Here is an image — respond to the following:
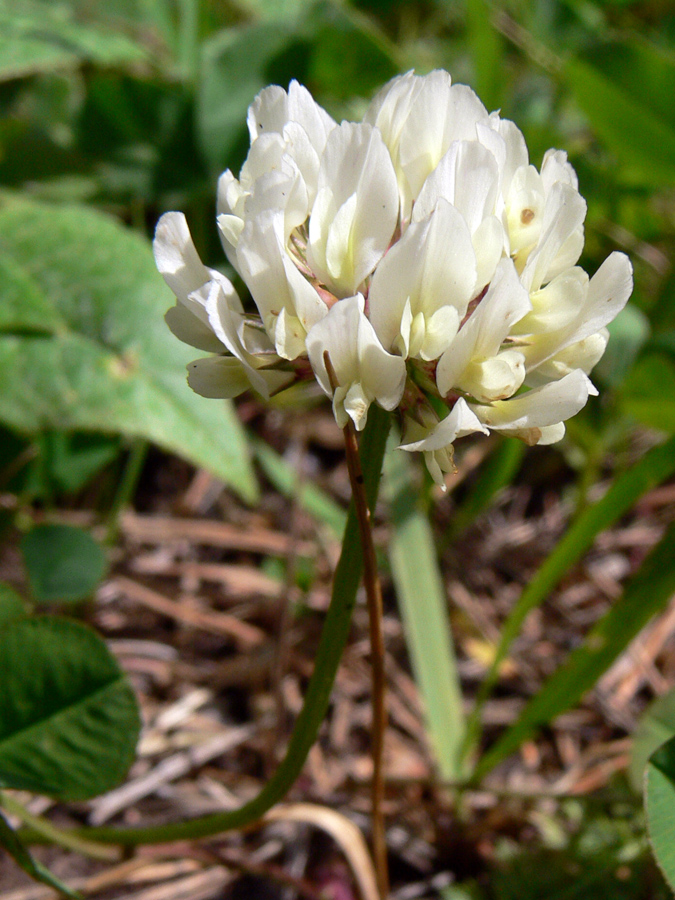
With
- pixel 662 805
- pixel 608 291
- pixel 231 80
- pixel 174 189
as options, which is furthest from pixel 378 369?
pixel 231 80

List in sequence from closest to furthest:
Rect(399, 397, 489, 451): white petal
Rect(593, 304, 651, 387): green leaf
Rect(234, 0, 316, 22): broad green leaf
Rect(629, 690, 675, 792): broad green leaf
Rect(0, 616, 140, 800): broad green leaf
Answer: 1. Rect(399, 397, 489, 451): white petal
2. Rect(0, 616, 140, 800): broad green leaf
3. Rect(629, 690, 675, 792): broad green leaf
4. Rect(593, 304, 651, 387): green leaf
5. Rect(234, 0, 316, 22): broad green leaf

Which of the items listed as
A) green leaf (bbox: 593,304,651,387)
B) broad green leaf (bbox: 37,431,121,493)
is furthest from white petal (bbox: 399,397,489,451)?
green leaf (bbox: 593,304,651,387)

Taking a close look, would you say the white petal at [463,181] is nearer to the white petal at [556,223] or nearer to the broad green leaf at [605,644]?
the white petal at [556,223]

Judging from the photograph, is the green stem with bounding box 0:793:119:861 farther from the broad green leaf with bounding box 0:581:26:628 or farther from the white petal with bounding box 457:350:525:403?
the white petal with bounding box 457:350:525:403

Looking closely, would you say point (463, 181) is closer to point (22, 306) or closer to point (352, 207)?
point (352, 207)

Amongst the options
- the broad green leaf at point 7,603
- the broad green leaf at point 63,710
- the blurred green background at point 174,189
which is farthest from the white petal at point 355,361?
the blurred green background at point 174,189
